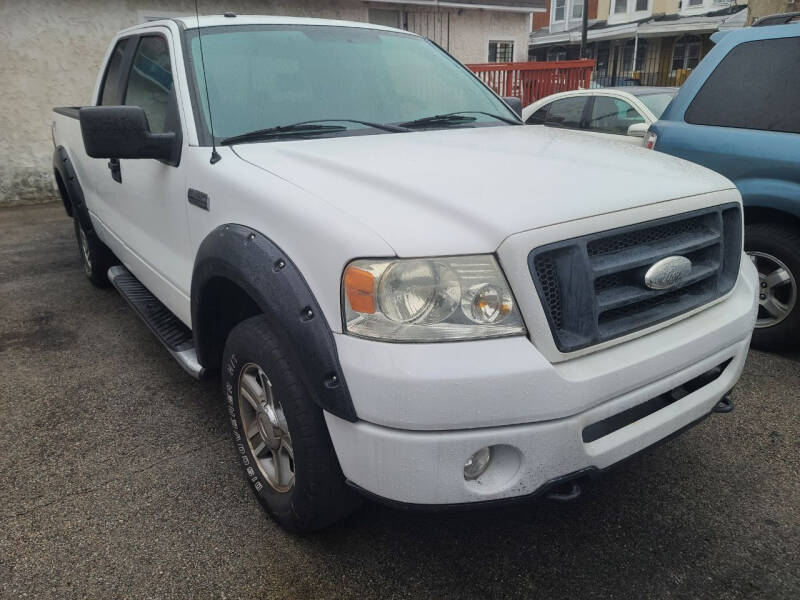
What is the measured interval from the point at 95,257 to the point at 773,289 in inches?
187

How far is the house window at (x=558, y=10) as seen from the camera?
28.4 m

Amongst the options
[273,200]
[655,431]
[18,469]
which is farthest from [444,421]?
[18,469]

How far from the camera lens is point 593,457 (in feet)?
6.09

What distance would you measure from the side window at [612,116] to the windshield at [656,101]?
17cm

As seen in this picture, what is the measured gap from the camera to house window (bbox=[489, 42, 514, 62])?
1491 cm

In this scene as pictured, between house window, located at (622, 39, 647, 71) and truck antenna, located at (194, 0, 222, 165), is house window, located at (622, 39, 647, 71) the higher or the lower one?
the lower one

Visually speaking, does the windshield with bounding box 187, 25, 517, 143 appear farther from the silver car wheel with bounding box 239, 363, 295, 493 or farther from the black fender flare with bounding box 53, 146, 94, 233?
the black fender flare with bounding box 53, 146, 94, 233

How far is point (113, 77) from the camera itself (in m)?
4.11

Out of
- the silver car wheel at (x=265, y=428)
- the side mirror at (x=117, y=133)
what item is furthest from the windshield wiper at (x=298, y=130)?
the silver car wheel at (x=265, y=428)

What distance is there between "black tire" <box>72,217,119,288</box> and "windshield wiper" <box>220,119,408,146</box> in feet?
8.99

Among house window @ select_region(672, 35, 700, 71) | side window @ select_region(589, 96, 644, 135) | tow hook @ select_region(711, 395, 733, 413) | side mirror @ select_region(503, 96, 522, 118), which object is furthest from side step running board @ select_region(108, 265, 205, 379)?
house window @ select_region(672, 35, 700, 71)

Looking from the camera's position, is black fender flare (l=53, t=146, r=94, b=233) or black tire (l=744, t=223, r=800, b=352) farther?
black fender flare (l=53, t=146, r=94, b=233)

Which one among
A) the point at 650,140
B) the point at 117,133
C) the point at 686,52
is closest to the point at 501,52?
the point at 650,140

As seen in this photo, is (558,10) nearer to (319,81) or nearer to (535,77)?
(535,77)
